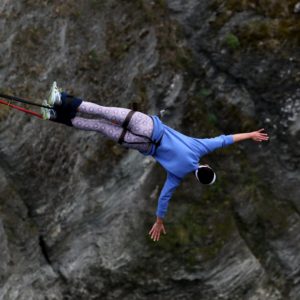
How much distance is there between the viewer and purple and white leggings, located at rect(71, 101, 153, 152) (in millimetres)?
9758

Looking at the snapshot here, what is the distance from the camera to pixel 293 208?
14086 mm

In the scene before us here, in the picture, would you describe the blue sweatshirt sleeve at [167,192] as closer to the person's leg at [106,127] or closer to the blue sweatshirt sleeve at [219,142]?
the person's leg at [106,127]

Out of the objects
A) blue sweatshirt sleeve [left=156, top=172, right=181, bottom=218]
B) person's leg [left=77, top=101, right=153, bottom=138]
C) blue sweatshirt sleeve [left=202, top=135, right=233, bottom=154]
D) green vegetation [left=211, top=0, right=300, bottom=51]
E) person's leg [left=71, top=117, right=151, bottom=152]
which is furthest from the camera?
green vegetation [left=211, top=0, right=300, bottom=51]

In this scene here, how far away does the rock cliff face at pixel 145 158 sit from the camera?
12.9 metres

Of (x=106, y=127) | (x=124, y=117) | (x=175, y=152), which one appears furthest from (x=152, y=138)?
(x=106, y=127)

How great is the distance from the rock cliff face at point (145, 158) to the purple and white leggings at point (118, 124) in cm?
304

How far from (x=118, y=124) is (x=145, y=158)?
3.49 m

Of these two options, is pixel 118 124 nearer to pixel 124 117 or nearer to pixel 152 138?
pixel 124 117

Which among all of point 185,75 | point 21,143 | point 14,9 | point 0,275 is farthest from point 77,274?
point 14,9

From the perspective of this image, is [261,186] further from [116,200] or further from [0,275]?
[0,275]

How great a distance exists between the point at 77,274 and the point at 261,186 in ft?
17.4

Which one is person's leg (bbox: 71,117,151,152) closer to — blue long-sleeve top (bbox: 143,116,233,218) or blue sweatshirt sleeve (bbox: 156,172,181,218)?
blue long-sleeve top (bbox: 143,116,233,218)

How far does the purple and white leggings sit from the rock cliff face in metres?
3.04

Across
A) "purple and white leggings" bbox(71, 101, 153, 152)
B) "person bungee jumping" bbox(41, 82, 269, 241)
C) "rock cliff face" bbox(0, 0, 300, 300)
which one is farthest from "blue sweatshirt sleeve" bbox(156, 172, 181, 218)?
"rock cliff face" bbox(0, 0, 300, 300)
